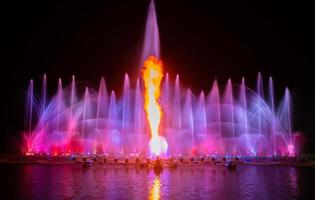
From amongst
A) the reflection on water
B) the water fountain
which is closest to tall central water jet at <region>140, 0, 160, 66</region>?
the water fountain

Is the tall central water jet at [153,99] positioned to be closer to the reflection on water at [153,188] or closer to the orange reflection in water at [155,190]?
the reflection on water at [153,188]

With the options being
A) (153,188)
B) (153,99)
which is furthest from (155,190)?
(153,99)

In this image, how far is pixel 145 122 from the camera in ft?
207

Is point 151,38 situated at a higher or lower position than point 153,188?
higher

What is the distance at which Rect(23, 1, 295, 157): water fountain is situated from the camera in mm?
65250

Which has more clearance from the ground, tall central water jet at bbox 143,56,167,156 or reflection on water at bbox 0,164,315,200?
tall central water jet at bbox 143,56,167,156

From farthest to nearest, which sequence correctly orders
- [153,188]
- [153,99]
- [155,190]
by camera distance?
[153,99], [153,188], [155,190]

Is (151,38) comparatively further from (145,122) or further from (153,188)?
(153,188)

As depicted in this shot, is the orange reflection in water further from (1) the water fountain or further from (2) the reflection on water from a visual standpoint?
(1) the water fountain

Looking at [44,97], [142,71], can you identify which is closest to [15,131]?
[44,97]

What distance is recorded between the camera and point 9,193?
24.3 meters

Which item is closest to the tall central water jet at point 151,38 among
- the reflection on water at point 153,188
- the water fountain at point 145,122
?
the water fountain at point 145,122

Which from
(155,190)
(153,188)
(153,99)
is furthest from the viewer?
(153,99)

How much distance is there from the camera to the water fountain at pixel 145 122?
65.2 meters
